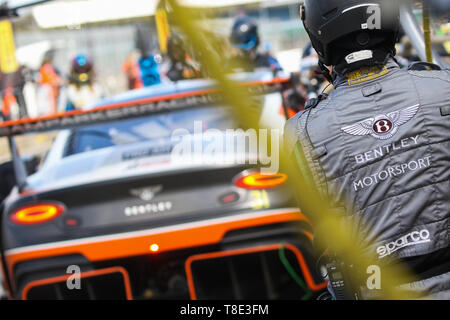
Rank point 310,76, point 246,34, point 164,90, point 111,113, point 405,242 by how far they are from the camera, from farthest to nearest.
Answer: point 246,34 → point 310,76 → point 164,90 → point 111,113 → point 405,242

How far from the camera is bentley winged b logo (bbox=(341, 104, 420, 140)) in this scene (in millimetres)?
→ 2062

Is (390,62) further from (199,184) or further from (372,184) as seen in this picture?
(199,184)

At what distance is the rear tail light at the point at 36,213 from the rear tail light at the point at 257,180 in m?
1.04

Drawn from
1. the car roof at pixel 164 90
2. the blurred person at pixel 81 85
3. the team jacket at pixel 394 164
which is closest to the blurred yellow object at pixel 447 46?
the car roof at pixel 164 90

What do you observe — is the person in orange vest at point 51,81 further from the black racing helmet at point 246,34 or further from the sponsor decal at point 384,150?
the sponsor decal at point 384,150

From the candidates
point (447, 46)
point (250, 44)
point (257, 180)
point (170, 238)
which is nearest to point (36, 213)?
point (170, 238)

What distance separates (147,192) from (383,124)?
1.92m

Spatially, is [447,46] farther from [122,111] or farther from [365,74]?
[122,111]

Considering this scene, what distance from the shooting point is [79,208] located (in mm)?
3754

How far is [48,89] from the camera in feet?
48.0

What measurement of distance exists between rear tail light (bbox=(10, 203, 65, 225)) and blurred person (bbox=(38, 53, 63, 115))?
10969 mm

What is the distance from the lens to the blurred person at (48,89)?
1458 centimetres

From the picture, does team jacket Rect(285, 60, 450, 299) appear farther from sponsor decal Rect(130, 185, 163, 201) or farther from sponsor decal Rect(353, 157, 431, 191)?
sponsor decal Rect(130, 185, 163, 201)

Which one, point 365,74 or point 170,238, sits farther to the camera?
point 170,238
